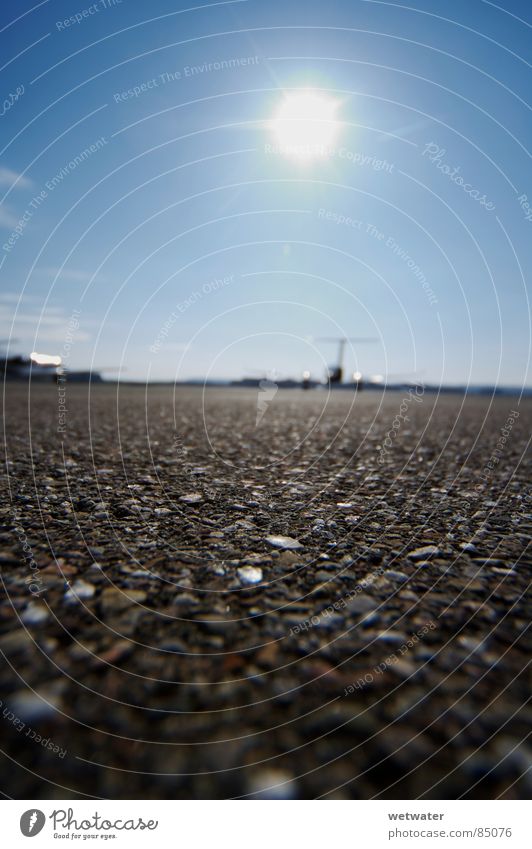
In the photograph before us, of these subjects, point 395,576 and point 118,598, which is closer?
point 118,598

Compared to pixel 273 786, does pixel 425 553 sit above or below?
above

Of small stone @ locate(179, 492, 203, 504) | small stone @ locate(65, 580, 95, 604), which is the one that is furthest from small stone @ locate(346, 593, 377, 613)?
small stone @ locate(179, 492, 203, 504)

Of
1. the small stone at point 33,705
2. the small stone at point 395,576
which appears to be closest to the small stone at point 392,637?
the small stone at point 395,576

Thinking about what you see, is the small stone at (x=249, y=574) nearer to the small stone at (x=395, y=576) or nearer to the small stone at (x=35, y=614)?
the small stone at (x=395, y=576)

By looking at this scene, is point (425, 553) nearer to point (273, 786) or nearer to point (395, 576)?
point (395, 576)

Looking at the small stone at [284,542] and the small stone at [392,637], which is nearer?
the small stone at [392,637]

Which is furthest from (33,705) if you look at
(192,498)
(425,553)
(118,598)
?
(192,498)
